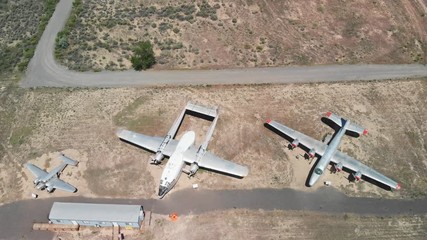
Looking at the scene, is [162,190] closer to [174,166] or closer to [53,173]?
[174,166]

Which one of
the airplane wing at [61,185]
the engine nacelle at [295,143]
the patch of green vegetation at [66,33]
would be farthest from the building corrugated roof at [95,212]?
the patch of green vegetation at [66,33]

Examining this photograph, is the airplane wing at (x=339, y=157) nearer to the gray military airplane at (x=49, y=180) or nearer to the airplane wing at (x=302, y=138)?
the airplane wing at (x=302, y=138)

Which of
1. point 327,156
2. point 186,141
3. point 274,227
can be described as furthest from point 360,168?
point 186,141

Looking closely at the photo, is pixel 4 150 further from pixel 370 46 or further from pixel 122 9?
pixel 370 46

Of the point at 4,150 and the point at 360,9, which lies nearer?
the point at 4,150

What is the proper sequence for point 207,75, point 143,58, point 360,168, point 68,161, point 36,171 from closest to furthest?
point 360,168
point 36,171
point 68,161
point 207,75
point 143,58

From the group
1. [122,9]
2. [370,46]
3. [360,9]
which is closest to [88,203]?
[122,9]
